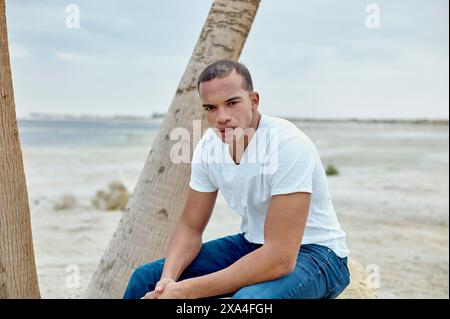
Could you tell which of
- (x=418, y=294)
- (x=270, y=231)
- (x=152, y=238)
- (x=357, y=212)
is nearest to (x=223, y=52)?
(x=152, y=238)

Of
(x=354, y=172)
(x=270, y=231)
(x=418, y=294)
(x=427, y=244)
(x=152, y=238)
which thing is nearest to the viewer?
(x=270, y=231)

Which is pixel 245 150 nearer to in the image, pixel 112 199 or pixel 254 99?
pixel 254 99

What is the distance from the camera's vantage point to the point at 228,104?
3.30 m

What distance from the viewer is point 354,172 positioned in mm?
23703

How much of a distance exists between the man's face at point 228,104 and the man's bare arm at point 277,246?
17.3 inches

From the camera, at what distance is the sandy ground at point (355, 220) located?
348 inches

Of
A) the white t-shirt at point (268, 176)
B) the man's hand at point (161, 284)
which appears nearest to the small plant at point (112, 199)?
the white t-shirt at point (268, 176)

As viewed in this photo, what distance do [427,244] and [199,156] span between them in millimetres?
8700

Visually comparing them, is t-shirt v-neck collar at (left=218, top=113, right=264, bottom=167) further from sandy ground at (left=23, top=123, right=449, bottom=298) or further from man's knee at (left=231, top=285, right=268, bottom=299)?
sandy ground at (left=23, top=123, right=449, bottom=298)

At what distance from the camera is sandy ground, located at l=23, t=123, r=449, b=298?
884 centimetres

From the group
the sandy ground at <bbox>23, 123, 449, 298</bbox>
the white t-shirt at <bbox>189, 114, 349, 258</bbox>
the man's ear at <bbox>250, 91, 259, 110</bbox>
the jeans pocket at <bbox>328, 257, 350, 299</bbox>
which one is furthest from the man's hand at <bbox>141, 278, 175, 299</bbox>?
the sandy ground at <bbox>23, 123, 449, 298</bbox>

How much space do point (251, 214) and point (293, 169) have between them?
0.47m

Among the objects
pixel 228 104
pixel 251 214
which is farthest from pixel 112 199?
pixel 228 104
